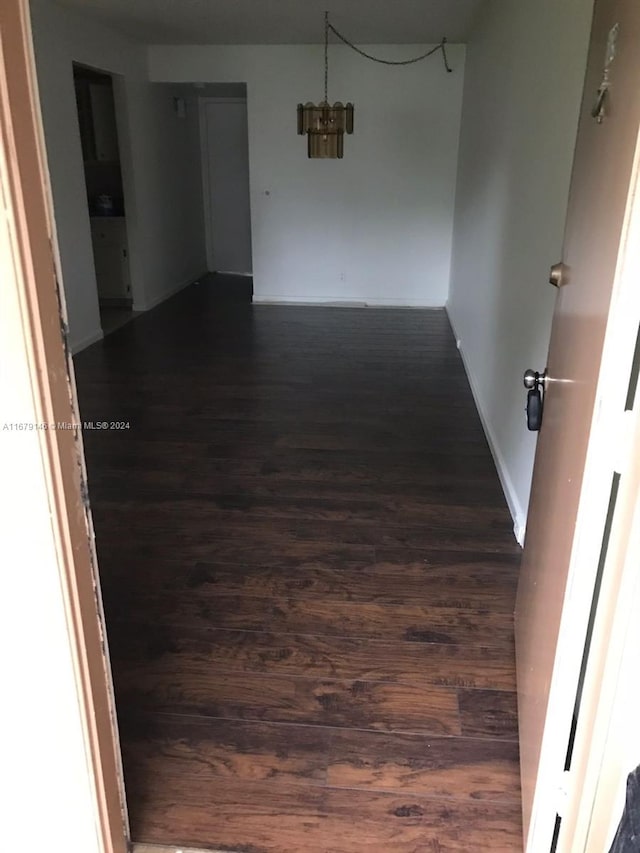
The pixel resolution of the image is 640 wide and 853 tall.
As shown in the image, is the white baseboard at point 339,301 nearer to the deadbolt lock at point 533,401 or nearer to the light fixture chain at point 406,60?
the light fixture chain at point 406,60

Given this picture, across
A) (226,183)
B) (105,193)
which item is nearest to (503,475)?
(105,193)

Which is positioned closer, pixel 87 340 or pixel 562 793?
pixel 562 793

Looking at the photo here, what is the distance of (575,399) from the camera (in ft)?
4.16

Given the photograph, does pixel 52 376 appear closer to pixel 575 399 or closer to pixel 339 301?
pixel 575 399

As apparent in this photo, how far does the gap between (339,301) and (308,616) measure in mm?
5369

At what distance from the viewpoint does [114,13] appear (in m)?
5.14

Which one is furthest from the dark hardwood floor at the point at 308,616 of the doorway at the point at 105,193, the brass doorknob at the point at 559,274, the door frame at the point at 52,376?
the doorway at the point at 105,193

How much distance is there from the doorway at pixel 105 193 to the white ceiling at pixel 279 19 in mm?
641

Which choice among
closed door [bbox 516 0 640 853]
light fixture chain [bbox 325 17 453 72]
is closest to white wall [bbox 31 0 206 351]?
light fixture chain [bbox 325 17 453 72]

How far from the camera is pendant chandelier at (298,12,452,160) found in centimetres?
634

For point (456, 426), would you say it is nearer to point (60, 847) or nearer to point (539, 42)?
point (539, 42)

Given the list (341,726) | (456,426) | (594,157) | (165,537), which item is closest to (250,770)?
(341,726)

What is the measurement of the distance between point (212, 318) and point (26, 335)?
5610 mm

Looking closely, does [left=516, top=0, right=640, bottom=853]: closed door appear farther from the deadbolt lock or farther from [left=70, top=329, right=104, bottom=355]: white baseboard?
[left=70, top=329, right=104, bottom=355]: white baseboard
